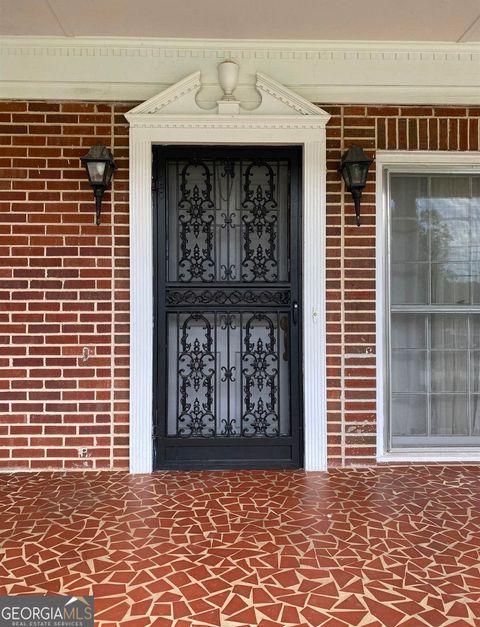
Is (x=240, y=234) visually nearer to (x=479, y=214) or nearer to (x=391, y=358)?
(x=391, y=358)

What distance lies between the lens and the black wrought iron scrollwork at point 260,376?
3.29m

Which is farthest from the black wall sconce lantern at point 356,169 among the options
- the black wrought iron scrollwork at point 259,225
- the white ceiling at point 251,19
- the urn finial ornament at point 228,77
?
the urn finial ornament at point 228,77

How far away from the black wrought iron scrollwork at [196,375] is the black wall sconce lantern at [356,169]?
1.31 metres

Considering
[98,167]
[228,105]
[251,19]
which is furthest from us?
[228,105]

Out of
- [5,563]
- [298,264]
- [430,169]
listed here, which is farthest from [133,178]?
[5,563]

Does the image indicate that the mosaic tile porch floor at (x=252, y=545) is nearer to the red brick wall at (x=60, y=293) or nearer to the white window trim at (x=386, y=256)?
the white window trim at (x=386, y=256)

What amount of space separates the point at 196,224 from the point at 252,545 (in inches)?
79.8

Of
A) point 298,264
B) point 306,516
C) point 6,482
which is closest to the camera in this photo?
point 306,516

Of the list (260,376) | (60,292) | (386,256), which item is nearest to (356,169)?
(386,256)

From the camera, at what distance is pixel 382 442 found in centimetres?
328

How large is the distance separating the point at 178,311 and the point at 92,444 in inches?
41.3

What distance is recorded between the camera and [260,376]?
10.9 feet

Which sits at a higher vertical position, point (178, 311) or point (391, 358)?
point (178, 311)

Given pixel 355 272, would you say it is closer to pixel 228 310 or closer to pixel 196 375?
pixel 228 310
